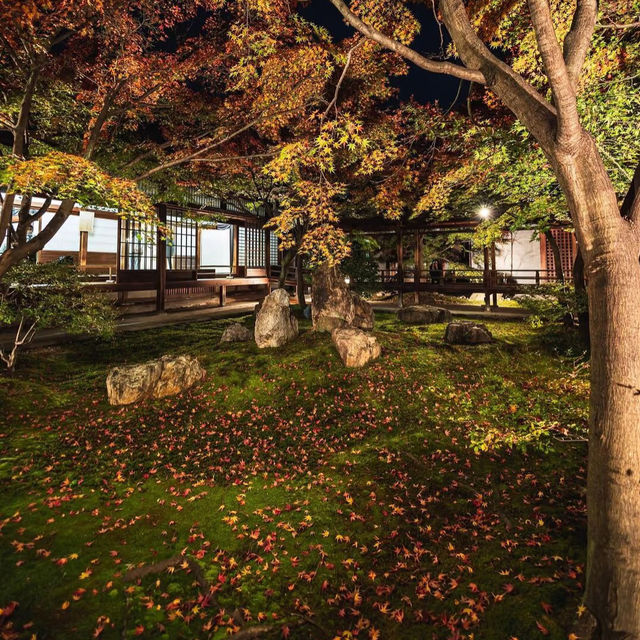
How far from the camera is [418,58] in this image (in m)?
4.24

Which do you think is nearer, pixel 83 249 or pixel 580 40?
pixel 580 40

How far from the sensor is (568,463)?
6.44 metres

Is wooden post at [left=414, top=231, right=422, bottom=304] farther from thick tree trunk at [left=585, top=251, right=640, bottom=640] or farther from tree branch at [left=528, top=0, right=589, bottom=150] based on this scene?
thick tree trunk at [left=585, top=251, right=640, bottom=640]

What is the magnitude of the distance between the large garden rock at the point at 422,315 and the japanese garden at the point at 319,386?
5.4 inches

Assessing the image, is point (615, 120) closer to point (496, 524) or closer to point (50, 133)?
point (496, 524)

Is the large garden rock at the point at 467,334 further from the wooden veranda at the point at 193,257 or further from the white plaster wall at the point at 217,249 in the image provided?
the white plaster wall at the point at 217,249

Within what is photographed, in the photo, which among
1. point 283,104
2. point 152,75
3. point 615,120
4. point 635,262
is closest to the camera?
point 635,262

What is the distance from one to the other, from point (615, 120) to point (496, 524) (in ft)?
23.0

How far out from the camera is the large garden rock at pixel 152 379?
29.1ft

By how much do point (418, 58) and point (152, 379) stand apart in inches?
322

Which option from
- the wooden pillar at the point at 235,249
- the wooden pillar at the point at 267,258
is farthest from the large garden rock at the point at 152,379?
the wooden pillar at the point at 267,258

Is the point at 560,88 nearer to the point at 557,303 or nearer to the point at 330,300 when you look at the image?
the point at 557,303

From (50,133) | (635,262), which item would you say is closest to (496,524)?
(635,262)

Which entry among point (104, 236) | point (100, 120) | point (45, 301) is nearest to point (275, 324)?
point (45, 301)
